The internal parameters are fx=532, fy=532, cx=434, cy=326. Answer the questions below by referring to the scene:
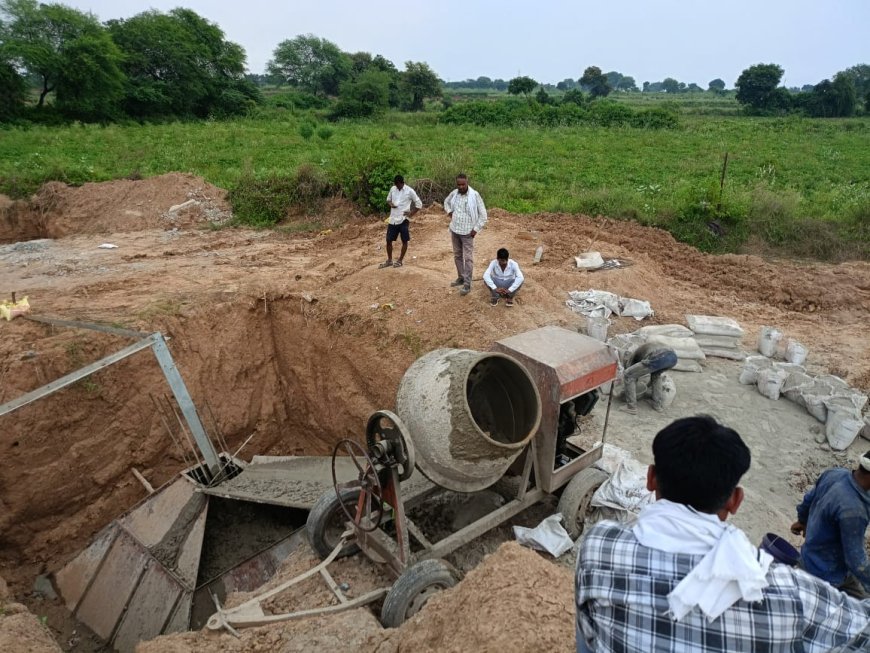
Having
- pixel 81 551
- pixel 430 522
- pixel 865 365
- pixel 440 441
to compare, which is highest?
pixel 440 441

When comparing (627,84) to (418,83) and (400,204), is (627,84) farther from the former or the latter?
(400,204)

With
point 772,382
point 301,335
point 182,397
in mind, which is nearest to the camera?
point 182,397

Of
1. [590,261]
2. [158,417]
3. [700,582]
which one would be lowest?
[158,417]

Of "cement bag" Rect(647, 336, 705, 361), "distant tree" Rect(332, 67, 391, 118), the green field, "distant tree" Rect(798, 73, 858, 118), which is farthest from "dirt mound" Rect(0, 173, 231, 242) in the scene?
"distant tree" Rect(798, 73, 858, 118)

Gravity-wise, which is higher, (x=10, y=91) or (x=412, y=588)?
(x=10, y=91)

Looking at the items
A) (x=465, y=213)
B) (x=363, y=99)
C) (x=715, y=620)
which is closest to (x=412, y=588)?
(x=715, y=620)

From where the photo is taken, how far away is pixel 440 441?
416 centimetres

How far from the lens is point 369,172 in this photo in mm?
13805

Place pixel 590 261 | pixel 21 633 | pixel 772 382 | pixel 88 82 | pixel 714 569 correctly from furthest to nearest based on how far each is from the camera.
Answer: pixel 88 82 → pixel 590 261 → pixel 772 382 → pixel 21 633 → pixel 714 569

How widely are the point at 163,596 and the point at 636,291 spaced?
8443 mm

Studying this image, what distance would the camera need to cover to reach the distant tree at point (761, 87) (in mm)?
48031

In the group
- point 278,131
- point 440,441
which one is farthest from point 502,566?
point 278,131

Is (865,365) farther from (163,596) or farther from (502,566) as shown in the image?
(163,596)

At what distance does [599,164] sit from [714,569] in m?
21.6
